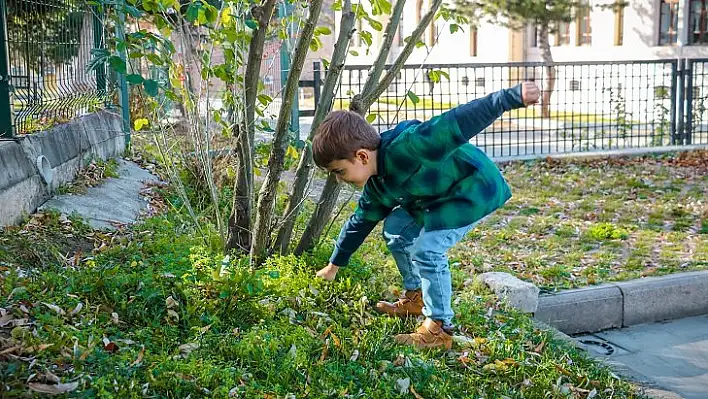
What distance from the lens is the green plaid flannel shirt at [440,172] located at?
373cm

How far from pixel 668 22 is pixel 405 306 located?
24.2m

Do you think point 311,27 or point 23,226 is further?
point 23,226

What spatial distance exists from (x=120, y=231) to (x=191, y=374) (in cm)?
253

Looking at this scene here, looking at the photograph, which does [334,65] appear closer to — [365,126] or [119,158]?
[365,126]

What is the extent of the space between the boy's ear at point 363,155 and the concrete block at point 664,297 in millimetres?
2398

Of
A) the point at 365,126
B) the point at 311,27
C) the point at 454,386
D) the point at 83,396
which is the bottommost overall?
the point at 454,386

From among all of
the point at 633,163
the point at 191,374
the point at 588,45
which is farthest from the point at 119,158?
the point at 588,45

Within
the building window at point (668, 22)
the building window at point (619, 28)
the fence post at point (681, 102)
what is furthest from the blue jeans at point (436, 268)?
the building window at point (619, 28)

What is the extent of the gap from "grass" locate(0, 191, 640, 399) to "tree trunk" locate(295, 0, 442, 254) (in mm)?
165

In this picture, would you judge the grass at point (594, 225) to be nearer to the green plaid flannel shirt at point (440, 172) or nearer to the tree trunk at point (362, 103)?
the tree trunk at point (362, 103)

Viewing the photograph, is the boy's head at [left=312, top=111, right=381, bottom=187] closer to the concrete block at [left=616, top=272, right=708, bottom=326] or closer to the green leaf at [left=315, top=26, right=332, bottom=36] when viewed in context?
the green leaf at [left=315, top=26, right=332, bottom=36]

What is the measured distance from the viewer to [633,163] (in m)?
11.6

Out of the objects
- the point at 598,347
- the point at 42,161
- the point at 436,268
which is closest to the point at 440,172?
the point at 436,268

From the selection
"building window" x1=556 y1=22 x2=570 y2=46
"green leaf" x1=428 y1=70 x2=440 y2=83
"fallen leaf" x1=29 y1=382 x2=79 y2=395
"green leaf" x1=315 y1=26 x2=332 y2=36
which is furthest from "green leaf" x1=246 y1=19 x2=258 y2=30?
"building window" x1=556 y1=22 x2=570 y2=46
